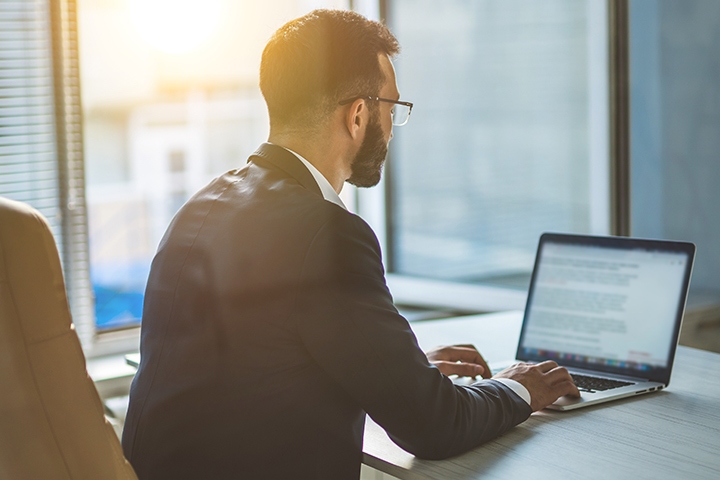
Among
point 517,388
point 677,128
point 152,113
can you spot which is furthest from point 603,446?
point 152,113

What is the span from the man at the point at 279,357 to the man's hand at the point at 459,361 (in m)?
0.20

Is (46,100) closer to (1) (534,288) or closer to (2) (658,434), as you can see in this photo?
(1) (534,288)

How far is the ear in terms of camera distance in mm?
1329

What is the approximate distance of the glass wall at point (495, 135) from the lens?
7.98 feet

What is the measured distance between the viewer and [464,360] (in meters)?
1.47

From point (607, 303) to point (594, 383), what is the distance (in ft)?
0.59

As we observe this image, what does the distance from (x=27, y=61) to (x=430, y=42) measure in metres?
1.37

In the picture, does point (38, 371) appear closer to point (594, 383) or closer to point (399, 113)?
point (399, 113)

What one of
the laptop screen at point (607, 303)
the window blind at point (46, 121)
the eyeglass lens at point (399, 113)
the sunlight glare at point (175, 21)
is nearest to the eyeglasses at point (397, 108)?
A: the eyeglass lens at point (399, 113)

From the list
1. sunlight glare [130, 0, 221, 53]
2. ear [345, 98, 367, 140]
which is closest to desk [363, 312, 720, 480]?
ear [345, 98, 367, 140]

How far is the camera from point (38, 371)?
2.74 feet

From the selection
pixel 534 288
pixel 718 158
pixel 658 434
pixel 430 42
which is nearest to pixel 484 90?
pixel 430 42

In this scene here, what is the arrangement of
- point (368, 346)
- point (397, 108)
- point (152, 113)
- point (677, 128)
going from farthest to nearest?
point (152, 113), point (677, 128), point (397, 108), point (368, 346)

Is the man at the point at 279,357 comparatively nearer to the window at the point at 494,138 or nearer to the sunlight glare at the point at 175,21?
the window at the point at 494,138
